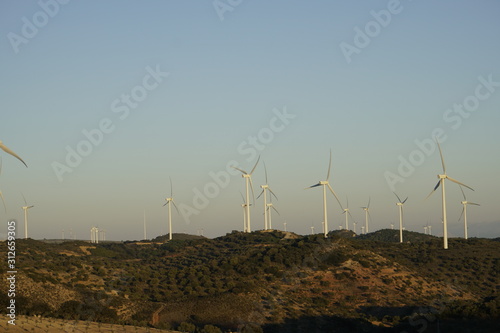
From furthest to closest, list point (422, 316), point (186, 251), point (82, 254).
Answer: point (186, 251)
point (82, 254)
point (422, 316)

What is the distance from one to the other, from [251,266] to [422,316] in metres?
45.7

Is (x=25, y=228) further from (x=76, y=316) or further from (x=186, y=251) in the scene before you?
(x=76, y=316)

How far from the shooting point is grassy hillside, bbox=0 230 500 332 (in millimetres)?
74875

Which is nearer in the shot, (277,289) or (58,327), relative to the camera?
(58,327)

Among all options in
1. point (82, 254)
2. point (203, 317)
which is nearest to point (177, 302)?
point (203, 317)

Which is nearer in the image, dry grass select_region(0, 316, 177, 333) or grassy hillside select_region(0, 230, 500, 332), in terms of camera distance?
dry grass select_region(0, 316, 177, 333)

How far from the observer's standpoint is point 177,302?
8906 centimetres

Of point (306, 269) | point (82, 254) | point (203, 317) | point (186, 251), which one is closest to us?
point (203, 317)

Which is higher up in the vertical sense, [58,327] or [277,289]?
[58,327]

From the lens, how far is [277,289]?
95.4 meters

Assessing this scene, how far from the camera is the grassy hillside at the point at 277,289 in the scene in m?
74.9

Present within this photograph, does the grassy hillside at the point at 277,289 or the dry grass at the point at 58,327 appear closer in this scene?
the dry grass at the point at 58,327

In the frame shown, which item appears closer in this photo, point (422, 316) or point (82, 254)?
point (422, 316)

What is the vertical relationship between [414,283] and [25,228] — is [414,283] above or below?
below
